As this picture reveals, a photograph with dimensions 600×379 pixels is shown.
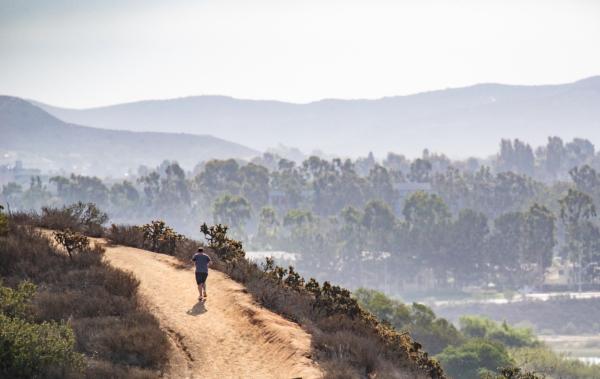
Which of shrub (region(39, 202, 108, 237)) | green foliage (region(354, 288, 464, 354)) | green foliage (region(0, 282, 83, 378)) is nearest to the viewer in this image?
green foliage (region(0, 282, 83, 378))

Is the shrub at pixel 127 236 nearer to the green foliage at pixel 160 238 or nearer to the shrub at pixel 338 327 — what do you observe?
the green foliage at pixel 160 238

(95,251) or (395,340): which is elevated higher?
(95,251)

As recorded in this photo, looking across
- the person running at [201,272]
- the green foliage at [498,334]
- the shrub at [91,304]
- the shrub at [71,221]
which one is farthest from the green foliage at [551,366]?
the shrub at [91,304]

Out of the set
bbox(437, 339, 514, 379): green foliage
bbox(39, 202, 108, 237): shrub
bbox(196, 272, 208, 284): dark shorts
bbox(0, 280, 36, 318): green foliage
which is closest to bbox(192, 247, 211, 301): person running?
bbox(196, 272, 208, 284): dark shorts

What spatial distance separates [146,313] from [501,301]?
579 ft

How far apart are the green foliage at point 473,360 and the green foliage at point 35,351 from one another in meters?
69.2

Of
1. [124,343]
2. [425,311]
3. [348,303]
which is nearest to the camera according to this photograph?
[124,343]

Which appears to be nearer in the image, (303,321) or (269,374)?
(269,374)

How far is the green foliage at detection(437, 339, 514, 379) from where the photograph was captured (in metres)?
90.6

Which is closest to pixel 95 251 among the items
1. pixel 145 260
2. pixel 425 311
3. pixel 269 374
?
pixel 145 260

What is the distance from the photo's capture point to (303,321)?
102 feet

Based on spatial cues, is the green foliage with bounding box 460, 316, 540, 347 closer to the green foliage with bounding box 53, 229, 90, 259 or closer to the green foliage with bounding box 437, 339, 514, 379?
the green foliage with bounding box 437, 339, 514, 379

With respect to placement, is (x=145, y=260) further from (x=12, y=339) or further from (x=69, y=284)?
(x=12, y=339)

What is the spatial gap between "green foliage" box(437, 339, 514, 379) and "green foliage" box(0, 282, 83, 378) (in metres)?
69.2
